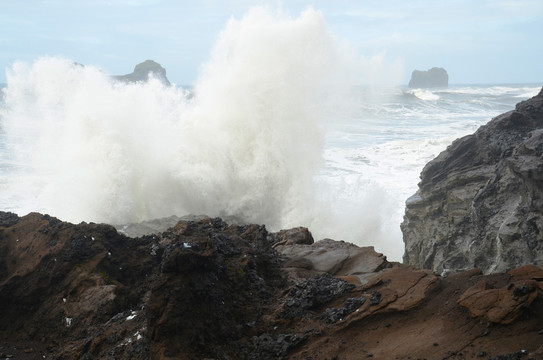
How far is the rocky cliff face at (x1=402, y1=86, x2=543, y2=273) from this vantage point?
5969 mm

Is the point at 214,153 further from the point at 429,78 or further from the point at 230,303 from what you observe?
A: the point at 429,78

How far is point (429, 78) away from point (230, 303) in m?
114

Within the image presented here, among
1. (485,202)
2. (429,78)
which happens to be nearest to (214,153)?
(485,202)

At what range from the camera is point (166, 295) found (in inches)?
137

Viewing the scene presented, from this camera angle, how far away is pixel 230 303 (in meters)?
3.88

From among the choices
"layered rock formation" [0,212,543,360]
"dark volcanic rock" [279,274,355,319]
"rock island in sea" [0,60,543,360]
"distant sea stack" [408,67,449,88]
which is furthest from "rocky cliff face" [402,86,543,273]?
"distant sea stack" [408,67,449,88]

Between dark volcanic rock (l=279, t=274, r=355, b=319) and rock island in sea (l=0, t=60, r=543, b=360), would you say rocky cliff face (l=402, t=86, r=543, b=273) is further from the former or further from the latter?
dark volcanic rock (l=279, t=274, r=355, b=319)

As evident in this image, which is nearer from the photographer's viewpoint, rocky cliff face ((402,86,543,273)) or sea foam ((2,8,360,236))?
rocky cliff face ((402,86,543,273))

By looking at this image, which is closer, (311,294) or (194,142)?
(311,294)

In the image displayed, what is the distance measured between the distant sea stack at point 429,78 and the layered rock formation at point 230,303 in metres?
110

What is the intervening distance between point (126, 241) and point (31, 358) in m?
1.61

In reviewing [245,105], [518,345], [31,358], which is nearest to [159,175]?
[245,105]

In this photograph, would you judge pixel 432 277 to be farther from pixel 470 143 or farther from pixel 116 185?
pixel 116 185

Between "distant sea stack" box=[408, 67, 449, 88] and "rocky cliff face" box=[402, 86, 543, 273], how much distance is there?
105m
